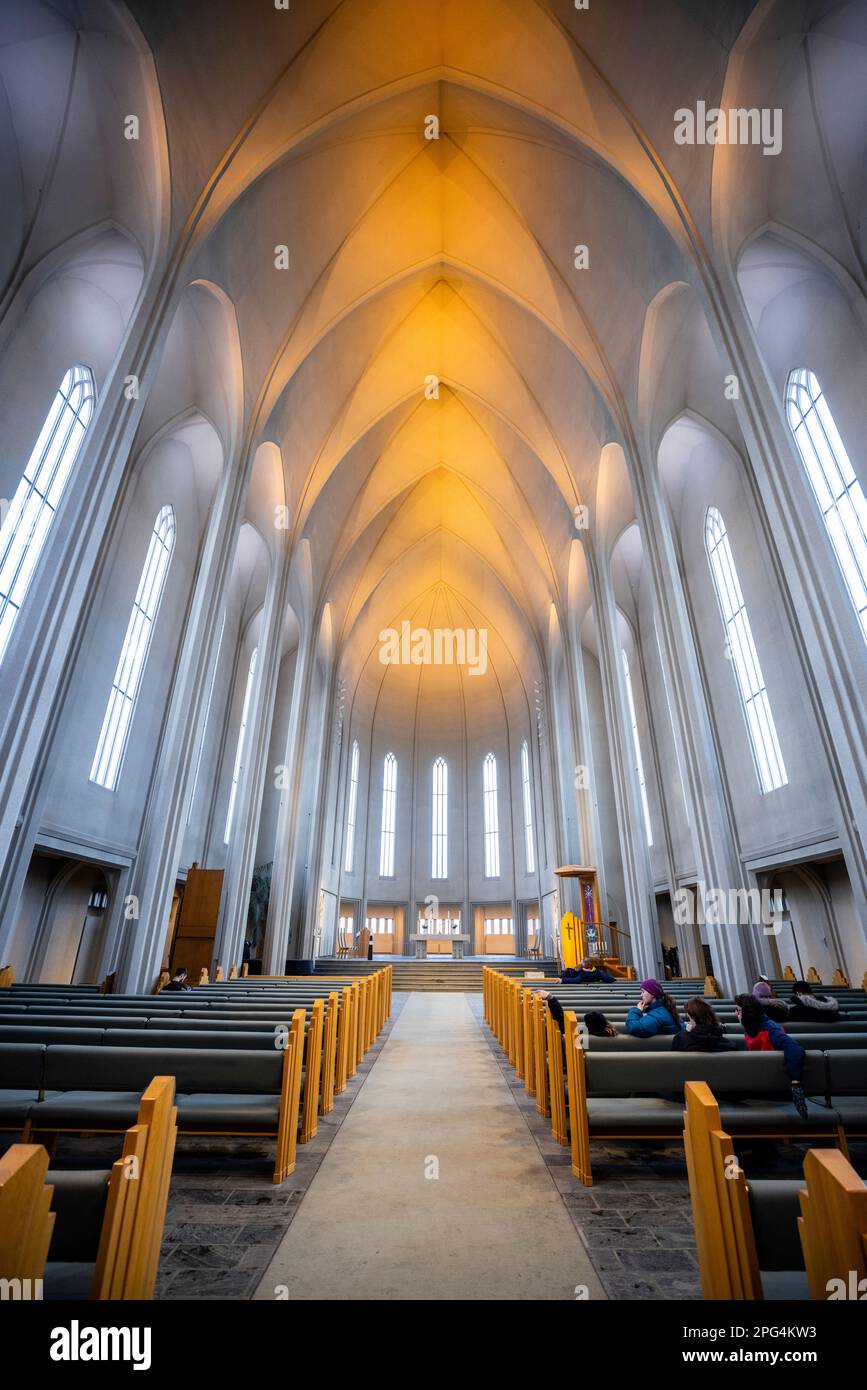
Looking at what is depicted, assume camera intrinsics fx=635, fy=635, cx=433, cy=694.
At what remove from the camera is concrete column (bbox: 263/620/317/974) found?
1681cm

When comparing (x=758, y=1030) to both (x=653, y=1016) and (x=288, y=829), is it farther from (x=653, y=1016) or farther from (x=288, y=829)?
(x=288, y=829)

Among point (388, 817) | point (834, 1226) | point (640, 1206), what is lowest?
point (640, 1206)

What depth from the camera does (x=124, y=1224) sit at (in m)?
1.72

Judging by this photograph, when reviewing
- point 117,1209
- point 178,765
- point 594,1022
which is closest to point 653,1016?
point 594,1022

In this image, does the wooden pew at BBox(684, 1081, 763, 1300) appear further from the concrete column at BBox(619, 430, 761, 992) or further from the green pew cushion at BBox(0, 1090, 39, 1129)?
the concrete column at BBox(619, 430, 761, 992)

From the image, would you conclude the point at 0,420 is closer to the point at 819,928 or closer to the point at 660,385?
the point at 660,385

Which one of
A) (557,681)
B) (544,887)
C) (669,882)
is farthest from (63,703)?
(544,887)

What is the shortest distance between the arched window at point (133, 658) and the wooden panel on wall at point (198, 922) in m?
2.61

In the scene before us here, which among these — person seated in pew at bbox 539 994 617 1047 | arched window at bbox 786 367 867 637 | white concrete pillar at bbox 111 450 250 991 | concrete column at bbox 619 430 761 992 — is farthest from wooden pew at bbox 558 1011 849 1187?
white concrete pillar at bbox 111 450 250 991

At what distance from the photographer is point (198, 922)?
12.4 meters

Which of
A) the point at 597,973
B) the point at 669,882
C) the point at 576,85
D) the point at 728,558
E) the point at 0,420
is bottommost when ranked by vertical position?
the point at 597,973

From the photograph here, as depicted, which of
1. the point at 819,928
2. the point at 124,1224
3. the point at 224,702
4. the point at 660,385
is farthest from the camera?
the point at 224,702

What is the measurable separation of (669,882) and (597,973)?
749cm

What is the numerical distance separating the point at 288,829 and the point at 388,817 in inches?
502
